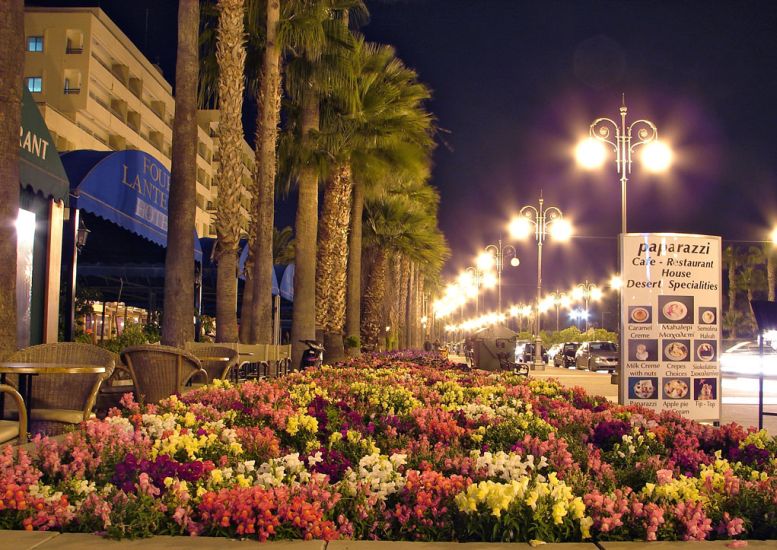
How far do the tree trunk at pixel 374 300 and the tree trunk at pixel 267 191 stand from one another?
18.7 meters

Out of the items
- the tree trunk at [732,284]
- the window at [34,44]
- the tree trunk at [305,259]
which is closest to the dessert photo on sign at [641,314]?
the tree trunk at [305,259]

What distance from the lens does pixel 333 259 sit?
90.2 ft

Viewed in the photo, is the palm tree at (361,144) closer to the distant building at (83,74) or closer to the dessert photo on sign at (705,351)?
the dessert photo on sign at (705,351)

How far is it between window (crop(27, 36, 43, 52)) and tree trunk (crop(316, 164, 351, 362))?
106 feet

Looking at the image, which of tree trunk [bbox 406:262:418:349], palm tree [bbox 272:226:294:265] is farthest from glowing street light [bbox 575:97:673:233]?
palm tree [bbox 272:226:294:265]

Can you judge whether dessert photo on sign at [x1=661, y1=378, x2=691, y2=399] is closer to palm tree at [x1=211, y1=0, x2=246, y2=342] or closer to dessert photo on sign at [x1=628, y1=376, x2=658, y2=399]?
dessert photo on sign at [x1=628, y1=376, x2=658, y2=399]

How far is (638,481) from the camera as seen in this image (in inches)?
238

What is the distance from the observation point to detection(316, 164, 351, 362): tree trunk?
88.0 ft

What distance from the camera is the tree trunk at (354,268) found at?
1241 inches

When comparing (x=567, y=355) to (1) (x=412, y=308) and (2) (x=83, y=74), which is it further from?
(2) (x=83, y=74)

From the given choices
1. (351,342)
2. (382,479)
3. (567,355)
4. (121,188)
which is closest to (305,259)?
(351,342)

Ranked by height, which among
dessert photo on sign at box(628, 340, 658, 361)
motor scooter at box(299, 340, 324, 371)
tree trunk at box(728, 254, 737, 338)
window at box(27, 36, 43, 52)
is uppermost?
window at box(27, 36, 43, 52)

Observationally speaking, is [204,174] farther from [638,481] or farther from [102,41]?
[638,481]

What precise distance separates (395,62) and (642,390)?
17629 millimetres
